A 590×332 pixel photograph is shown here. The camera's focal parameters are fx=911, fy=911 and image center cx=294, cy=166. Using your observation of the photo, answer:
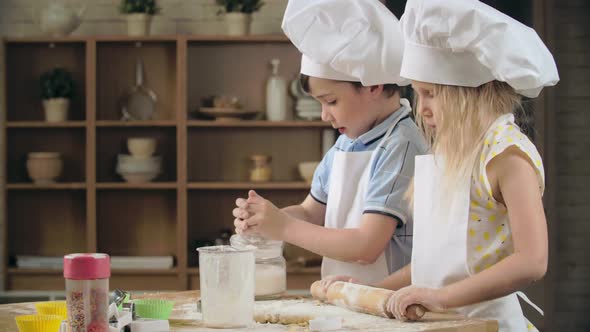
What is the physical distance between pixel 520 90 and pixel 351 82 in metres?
0.55

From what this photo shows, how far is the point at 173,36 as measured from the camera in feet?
16.9

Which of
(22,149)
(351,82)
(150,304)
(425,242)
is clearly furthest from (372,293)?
(22,149)

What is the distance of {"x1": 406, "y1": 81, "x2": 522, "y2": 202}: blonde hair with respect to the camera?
182 centimetres

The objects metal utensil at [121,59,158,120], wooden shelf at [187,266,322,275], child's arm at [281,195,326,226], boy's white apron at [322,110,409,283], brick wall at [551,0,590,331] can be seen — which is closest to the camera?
boy's white apron at [322,110,409,283]

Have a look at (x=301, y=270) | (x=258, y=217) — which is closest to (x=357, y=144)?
(x=258, y=217)

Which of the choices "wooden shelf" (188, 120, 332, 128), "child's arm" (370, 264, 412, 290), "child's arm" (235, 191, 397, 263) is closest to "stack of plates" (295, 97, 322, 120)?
"wooden shelf" (188, 120, 332, 128)

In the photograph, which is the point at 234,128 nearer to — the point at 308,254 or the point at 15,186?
the point at 308,254

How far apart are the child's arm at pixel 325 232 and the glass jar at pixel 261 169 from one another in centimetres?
310

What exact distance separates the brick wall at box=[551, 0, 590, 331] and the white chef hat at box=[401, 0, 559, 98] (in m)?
2.90

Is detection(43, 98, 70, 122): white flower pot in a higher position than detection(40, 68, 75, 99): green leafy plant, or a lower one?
lower

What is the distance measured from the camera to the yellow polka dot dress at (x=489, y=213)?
5.81 feet

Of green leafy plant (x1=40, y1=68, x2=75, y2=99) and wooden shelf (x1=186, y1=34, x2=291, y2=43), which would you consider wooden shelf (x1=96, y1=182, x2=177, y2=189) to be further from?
wooden shelf (x1=186, y1=34, x2=291, y2=43)

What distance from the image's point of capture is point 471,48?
5.81 feet

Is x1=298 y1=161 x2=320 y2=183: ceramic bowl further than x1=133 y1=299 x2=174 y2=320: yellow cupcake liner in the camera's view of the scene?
Yes
